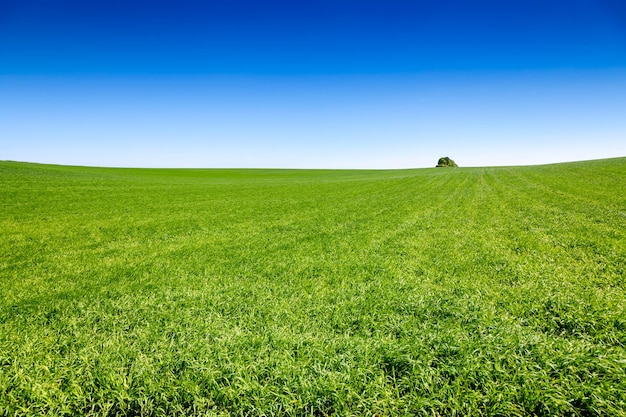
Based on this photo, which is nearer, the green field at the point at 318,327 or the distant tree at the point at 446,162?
the green field at the point at 318,327

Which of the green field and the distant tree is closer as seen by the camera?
the green field

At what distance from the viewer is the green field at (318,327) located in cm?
304

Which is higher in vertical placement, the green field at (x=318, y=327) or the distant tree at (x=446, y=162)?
the distant tree at (x=446, y=162)

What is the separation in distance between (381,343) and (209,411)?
2.24 meters

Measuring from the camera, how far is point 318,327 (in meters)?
4.43

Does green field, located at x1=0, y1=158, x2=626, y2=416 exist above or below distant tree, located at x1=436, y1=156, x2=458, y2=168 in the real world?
below

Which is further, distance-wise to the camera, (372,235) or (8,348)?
(372,235)

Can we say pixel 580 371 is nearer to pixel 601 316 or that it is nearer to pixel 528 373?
→ pixel 528 373

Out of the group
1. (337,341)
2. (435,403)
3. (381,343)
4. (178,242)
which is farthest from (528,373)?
(178,242)

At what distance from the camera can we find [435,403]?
9.67 ft

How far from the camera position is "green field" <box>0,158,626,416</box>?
3.04 metres

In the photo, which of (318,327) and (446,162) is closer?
(318,327)

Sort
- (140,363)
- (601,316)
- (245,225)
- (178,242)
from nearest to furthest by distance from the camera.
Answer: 1. (140,363)
2. (601,316)
3. (178,242)
4. (245,225)

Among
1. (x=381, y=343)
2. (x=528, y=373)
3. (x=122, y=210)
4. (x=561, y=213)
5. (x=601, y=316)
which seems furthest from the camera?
(x=122, y=210)
